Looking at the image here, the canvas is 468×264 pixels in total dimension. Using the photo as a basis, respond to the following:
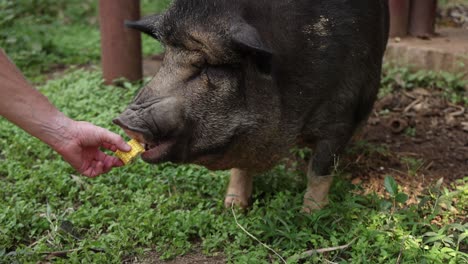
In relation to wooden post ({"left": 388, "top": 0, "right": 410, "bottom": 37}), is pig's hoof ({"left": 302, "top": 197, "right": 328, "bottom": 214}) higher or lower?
lower

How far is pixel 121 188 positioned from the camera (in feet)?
13.5

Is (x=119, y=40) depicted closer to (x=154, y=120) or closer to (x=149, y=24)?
(x=149, y=24)

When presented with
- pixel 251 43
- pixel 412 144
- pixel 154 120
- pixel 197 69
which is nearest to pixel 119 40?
pixel 412 144

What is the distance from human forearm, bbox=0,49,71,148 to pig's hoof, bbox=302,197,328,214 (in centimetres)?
139

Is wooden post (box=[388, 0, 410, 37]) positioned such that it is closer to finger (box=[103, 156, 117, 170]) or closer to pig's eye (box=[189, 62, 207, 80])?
pig's eye (box=[189, 62, 207, 80])

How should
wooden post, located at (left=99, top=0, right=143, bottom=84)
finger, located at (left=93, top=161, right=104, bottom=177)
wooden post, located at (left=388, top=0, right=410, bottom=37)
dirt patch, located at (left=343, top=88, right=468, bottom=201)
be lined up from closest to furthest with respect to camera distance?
1. finger, located at (left=93, top=161, right=104, bottom=177)
2. dirt patch, located at (left=343, top=88, right=468, bottom=201)
3. wooden post, located at (left=99, top=0, right=143, bottom=84)
4. wooden post, located at (left=388, top=0, right=410, bottom=37)

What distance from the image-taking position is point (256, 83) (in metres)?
3.25

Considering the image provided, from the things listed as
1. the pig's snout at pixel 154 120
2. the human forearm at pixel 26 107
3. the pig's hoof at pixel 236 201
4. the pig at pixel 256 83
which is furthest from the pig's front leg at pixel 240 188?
the human forearm at pixel 26 107

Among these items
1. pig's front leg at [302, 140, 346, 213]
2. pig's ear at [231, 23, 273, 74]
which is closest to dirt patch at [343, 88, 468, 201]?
pig's front leg at [302, 140, 346, 213]

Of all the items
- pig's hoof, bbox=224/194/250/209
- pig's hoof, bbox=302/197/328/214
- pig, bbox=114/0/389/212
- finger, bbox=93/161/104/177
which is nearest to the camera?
pig, bbox=114/0/389/212

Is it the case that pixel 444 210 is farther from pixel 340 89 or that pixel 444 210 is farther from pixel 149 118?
pixel 149 118

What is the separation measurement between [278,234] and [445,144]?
197 centimetres

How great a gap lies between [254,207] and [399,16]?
320 centimetres

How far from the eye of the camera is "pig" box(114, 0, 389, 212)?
10.2ft
